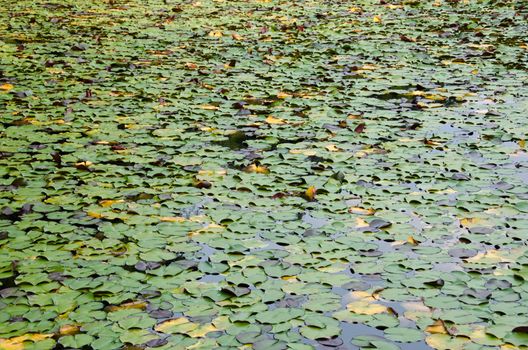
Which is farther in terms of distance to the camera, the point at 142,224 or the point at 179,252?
the point at 142,224

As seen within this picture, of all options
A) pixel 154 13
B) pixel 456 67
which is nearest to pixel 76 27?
pixel 154 13

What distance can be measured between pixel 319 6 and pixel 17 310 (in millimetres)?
7700

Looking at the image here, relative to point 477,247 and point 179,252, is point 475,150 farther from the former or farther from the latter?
point 179,252

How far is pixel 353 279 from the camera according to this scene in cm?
254

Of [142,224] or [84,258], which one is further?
[142,224]

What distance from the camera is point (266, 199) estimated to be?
3.21 m

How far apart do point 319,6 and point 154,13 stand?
2.07 meters

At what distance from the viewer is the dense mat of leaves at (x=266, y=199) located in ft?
7.54

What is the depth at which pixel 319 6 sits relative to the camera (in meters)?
9.48

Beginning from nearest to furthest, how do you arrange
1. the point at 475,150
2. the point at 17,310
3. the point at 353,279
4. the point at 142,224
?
the point at 17,310, the point at 353,279, the point at 142,224, the point at 475,150

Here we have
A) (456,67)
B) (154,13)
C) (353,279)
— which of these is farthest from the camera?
(154,13)

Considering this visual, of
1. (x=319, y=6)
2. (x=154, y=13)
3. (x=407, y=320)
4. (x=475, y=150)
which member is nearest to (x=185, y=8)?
(x=154, y=13)

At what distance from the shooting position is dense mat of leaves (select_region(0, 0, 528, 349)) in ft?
7.54

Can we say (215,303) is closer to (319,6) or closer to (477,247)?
(477,247)
